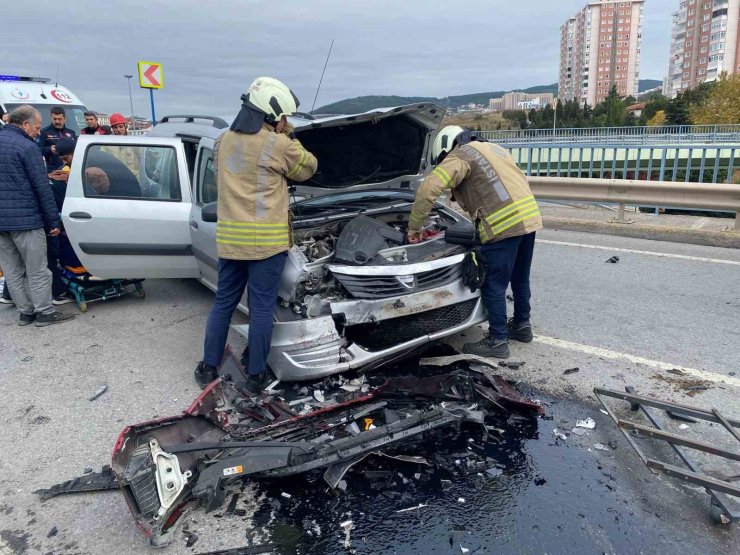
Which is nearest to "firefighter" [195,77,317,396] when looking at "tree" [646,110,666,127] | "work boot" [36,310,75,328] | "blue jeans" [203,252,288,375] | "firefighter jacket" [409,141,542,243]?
"blue jeans" [203,252,288,375]

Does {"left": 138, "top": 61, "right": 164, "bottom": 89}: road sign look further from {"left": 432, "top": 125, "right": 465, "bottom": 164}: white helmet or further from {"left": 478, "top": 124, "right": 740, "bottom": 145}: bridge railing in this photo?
{"left": 432, "top": 125, "right": 465, "bottom": 164}: white helmet

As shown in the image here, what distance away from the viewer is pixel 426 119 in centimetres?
445

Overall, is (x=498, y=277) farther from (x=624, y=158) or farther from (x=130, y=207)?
(x=624, y=158)

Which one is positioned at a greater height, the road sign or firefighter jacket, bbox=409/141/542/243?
the road sign

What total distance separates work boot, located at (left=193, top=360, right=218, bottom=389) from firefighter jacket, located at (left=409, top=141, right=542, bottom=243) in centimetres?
173

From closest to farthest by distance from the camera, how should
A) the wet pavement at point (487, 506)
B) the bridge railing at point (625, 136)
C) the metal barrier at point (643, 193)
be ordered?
the wet pavement at point (487, 506)
the metal barrier at point (643, 193)
the bridge railing at point (625, 136)

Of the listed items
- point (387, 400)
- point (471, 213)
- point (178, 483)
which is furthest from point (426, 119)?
point (178, 483)

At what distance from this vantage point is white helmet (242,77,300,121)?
11.0 ft

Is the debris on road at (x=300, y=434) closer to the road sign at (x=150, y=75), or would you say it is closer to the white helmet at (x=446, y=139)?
the white helmet at (x=446, y=139)

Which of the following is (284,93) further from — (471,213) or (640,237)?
(640,237)

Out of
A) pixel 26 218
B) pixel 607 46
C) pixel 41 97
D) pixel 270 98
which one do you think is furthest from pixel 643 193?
pixel 607 46

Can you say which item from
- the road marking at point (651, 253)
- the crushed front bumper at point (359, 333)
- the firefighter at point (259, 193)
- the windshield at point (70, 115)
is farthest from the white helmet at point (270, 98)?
the windshield at point (70, 115)

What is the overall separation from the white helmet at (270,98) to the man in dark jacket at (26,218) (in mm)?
2583

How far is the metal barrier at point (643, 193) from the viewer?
23.2 ft
